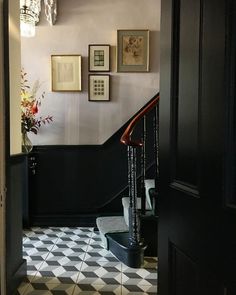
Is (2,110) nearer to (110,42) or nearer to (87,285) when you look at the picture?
(87,285)

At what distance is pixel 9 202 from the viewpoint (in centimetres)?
235

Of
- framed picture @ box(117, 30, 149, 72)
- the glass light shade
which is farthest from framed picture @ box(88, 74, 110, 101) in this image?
the glass light shade

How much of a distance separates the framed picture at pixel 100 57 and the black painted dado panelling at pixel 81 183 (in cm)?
101

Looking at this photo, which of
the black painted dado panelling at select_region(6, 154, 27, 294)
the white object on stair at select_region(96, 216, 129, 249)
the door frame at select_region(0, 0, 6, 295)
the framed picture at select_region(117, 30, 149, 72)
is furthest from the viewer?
the framed picture at select_region(117, 30, 149, 72)

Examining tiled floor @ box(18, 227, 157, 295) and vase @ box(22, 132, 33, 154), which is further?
vase @ box(22, 132, 33, 154)

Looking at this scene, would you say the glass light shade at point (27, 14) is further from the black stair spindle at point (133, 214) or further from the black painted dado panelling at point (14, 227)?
the black stair spindle at point (133, 214)

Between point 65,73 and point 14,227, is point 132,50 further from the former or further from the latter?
point 14,227

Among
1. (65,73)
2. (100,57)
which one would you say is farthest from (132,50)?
(65,73)

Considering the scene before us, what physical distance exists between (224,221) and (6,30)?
1820 millimetres

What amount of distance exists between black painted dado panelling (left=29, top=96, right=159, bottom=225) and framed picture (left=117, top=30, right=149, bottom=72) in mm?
1032

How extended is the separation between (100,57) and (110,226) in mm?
2174

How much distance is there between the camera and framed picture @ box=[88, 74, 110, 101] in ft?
14.5

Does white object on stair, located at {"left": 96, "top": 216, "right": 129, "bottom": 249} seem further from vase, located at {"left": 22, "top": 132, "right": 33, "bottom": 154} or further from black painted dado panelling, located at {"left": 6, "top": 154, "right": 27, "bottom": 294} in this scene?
vase, located at {"left": 22, "top": 132, "right": 33, "bottom": 154}

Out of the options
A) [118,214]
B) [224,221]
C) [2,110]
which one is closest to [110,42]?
[118,214]
